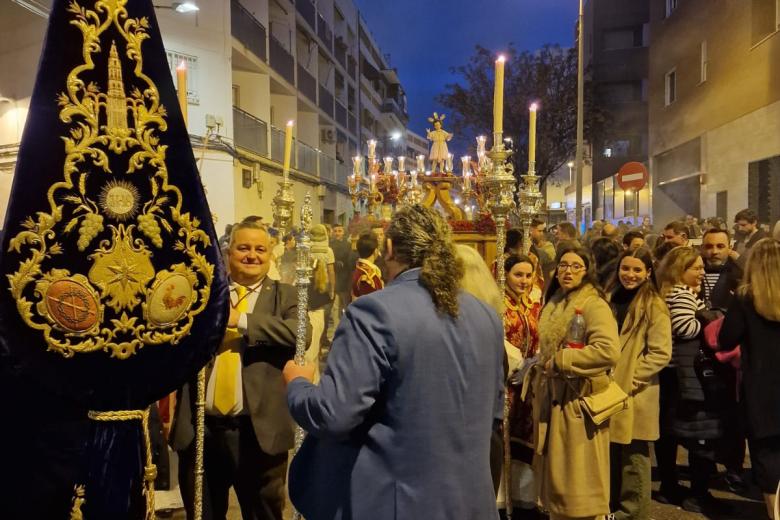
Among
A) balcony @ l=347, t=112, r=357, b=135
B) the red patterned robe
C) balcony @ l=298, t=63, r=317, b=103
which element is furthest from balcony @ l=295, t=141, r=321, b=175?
the red patterned robe

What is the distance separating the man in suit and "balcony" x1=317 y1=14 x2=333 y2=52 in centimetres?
2549

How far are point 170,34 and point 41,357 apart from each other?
14.8 meters

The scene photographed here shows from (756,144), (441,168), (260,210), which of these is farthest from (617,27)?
(441,168)

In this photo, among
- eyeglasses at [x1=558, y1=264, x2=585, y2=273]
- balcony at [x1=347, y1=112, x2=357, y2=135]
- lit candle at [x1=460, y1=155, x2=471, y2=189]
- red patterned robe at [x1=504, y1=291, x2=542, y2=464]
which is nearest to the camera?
eyeglasses at [x1=558, y1=264, x2=585, y2=273]

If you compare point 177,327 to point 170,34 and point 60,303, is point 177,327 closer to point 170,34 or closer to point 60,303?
point 60,303

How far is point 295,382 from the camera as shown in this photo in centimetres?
209

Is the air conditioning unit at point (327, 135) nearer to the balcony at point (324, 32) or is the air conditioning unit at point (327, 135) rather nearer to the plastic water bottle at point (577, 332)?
the balcony at point (324, 32)

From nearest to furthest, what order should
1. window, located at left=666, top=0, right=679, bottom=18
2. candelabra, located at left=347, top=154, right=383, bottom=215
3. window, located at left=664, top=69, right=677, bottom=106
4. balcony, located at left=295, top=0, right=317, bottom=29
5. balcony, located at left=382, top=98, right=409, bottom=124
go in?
1. candelabra, located at left=347, top=154, right=383, bottom=215
2. window, located at left=666, top=0, right=679, bottom=18
3. window, located at left=664, top=69, right=677, bottom=106
4. balcony, located at left=295, top=0, right=317, bottom=29
5. balcony, located at left=382, top=98, right=409, bottom=124

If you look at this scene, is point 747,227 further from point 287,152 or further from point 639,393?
point 287,152

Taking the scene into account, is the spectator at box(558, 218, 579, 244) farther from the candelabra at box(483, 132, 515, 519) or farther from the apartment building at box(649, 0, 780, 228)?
the apartment building at box(649, 0, 780, 228)

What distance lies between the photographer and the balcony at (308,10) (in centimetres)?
2300

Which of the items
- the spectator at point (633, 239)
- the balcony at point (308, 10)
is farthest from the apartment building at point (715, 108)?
the balcony at point (308, 10)

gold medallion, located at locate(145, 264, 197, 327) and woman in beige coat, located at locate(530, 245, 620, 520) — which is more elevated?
gold medallion, located at locate(145, 264, 197, 327)

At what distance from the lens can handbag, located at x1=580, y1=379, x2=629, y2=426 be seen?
3.45m
